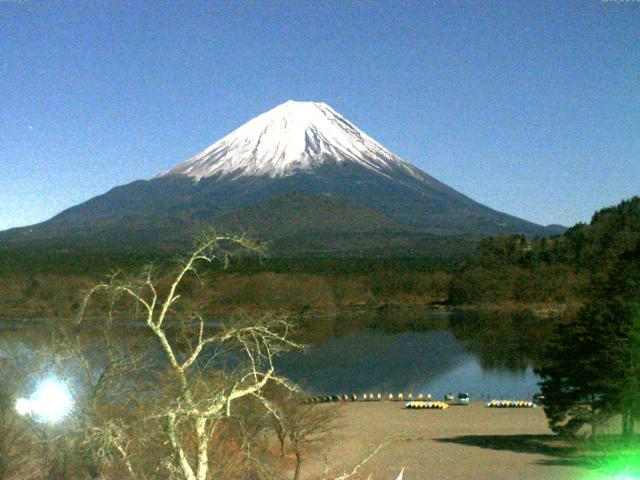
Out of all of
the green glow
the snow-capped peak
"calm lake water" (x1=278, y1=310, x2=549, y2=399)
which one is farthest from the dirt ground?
the snow-capped peak

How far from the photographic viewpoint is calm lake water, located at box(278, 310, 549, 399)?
100 feet

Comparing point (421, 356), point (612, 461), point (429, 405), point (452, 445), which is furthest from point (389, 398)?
point (612, 461)

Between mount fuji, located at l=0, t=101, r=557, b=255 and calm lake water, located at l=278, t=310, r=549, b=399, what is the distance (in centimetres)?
4528

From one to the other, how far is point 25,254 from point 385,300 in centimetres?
3812

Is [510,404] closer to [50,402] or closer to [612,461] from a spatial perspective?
[612,461]

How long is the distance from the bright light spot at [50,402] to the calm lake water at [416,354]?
9.81m

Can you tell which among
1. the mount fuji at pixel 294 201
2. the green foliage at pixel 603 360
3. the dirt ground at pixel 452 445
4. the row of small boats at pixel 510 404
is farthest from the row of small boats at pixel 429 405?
the mount fuji at pixel 294 201

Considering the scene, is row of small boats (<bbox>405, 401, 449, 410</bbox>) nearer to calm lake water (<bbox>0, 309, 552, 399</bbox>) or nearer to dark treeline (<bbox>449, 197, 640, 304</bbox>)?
calm lake water (<bbox>0, 309, 552, 399</bbox>)

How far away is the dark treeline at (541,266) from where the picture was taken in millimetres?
65875

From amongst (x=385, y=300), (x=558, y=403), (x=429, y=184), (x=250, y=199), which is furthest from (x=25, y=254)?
(x=429, y=184)

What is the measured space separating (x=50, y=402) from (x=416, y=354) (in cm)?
3368

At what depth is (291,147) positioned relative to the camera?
151m

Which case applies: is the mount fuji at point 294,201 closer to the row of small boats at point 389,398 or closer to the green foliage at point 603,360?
the row of small boats at point 389,398

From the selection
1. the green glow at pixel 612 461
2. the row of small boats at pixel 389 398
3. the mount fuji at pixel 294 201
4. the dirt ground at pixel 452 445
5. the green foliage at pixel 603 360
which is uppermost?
the mount fuji at pixel 294 201
